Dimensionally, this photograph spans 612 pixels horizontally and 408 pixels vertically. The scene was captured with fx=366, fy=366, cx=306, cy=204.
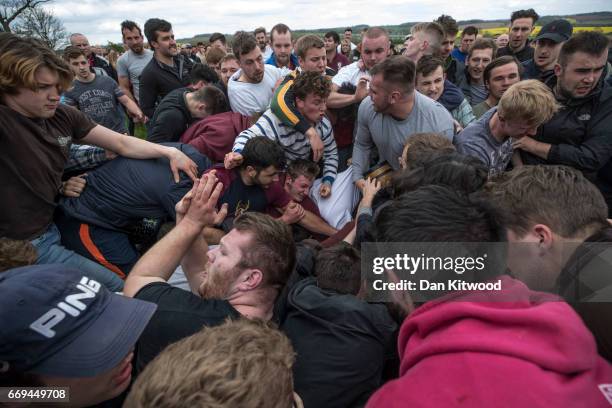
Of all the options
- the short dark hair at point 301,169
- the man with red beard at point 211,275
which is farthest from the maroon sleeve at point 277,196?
the man with red beard at point 211,275

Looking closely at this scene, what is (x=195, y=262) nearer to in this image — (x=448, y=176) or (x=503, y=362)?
(x=448, y=176)

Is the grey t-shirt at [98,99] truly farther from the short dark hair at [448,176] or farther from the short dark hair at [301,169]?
the short dark hair at [448,176]

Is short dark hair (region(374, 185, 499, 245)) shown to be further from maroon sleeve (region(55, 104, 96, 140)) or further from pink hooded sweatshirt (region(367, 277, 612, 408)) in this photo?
maroon sleeve (region(55, 104, 96, 140))

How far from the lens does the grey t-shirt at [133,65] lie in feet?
18.7

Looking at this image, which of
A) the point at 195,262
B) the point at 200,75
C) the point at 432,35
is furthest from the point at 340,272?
the point at 432,35

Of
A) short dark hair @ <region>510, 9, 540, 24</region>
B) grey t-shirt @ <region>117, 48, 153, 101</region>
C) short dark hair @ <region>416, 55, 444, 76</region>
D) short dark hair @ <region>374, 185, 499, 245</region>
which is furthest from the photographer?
grey t-shirt @ <region>117, 48, 153, 101</region>

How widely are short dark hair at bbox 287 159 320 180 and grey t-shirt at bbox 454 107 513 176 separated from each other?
123 centimetres

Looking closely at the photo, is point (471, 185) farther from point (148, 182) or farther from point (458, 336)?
point (148, 182)

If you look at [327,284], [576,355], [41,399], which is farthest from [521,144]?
[41,399]

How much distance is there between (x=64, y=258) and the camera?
7.33 feet

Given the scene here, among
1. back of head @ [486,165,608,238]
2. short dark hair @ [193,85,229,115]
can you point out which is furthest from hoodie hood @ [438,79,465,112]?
back of head @ [486,165,608,238]

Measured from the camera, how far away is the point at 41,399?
100 cm

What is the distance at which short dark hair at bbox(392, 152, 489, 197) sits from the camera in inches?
70.8

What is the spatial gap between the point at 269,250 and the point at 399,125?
1.76 m
